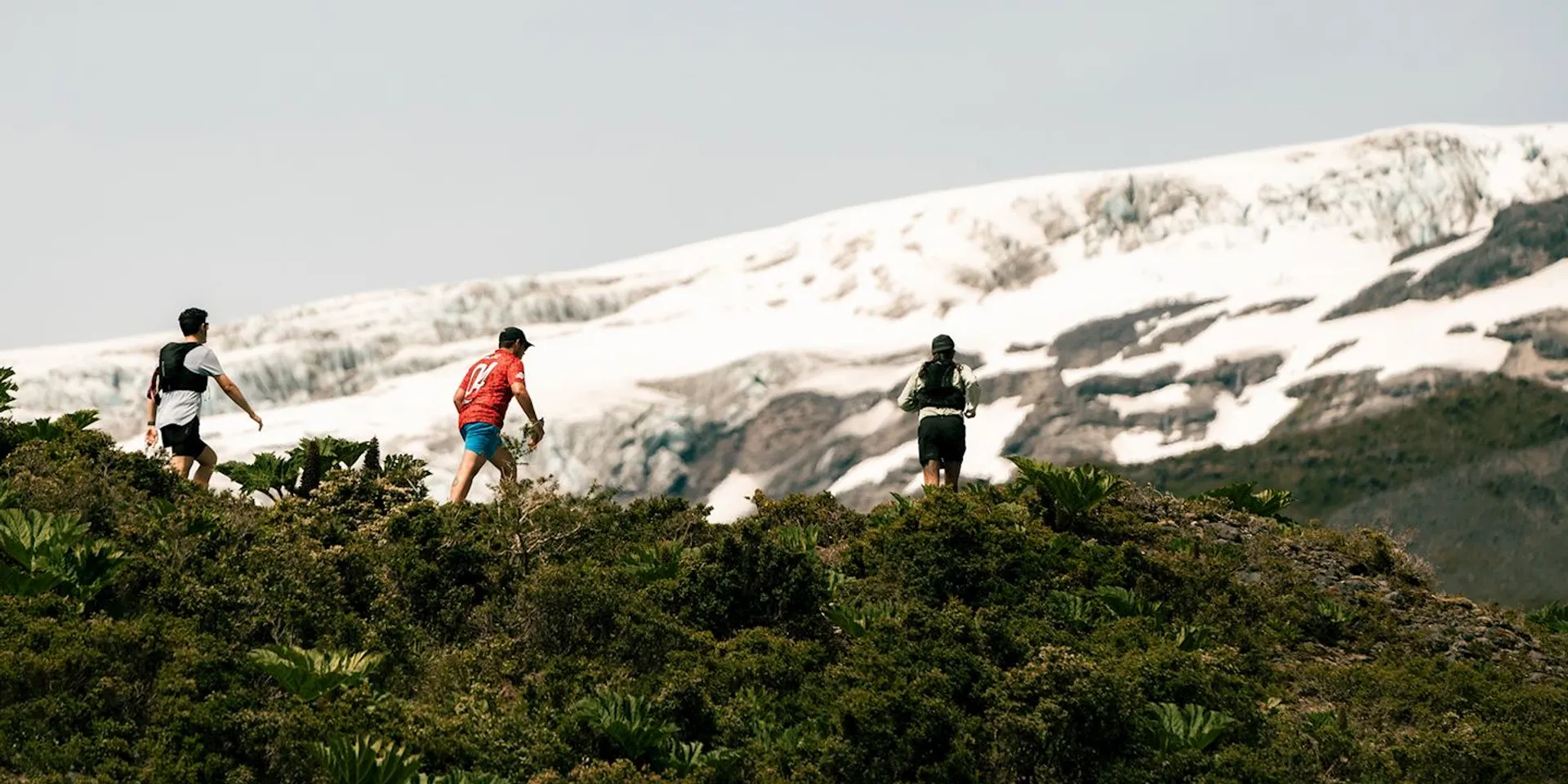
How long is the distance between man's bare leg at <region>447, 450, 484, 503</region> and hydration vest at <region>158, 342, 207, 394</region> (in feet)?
8.19

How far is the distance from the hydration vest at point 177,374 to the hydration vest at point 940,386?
7.27 m

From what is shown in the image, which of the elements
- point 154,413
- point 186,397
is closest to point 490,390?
point 186,397

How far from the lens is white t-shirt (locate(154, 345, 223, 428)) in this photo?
53.0 ft

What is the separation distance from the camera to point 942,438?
18234 millimetres

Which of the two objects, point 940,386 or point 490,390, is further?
A: point 940,386

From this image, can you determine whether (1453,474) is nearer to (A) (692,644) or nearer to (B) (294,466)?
(B) (294,466)

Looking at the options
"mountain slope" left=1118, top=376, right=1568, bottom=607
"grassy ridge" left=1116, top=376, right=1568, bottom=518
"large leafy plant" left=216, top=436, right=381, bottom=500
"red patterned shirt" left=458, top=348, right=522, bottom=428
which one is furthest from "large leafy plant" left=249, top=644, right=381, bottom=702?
"grassy ridge" left=1116, top=376, right=1568, bottom=518

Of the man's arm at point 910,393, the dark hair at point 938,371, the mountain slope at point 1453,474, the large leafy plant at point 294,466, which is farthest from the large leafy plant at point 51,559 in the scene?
the mountain slope at point 1453,474

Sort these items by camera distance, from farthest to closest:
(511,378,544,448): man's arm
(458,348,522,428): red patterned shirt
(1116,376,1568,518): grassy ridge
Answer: (1116,376,1568,518): grassy ridge, (458,348,522,428): red patterned shirt, (511,378,544,448): man's arm

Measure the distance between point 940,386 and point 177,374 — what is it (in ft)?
25.1

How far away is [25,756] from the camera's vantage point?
1028 cm

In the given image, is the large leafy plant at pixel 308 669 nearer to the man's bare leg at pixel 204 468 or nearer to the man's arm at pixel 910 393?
the man's bare leg at pixel 204 468

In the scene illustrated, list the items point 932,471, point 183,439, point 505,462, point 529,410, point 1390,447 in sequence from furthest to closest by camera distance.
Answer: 1. point 1390,447
2. point 932,471
3. point 505,462
4. point 183,439
5. point 529,410

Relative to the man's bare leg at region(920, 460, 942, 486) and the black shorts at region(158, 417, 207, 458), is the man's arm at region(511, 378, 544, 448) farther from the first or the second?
the man's bare leg at region(920, 460, 942, 486)
